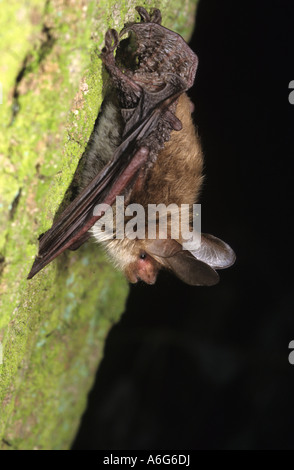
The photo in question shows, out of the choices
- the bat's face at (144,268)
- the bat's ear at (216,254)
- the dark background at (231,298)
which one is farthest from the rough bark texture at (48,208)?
the bat's ear at (216,254)

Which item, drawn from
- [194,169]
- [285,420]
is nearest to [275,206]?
[194,169]

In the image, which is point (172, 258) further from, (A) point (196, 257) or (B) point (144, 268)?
(B) point (144, 268)

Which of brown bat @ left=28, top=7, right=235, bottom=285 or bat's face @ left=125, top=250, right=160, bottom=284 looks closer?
brown bat @ left=28, top=7, right=235, bottom=285

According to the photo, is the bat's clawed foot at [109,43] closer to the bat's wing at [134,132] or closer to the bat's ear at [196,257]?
the bat's wing at [134,132]

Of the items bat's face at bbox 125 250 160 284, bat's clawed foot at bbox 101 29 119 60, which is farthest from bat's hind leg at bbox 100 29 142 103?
bat's face at bbox 125 250 160 284

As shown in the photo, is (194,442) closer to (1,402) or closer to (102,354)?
(102,354)

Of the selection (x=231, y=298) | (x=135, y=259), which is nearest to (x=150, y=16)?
(x=135, y=259)

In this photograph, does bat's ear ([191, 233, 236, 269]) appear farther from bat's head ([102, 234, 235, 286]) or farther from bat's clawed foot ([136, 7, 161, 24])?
bat's clawed foot ([136, 7, 161, 24])
